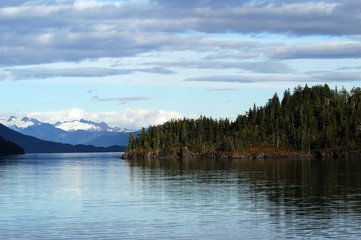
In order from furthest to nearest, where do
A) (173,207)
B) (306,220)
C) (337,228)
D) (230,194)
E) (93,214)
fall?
1. (230,194)
2. (173,207)
3. (93,214)
4. (306,220)
5. (337,228)

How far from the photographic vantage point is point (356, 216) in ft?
198

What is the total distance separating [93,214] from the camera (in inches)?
2601

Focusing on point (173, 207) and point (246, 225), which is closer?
point (246, 225)

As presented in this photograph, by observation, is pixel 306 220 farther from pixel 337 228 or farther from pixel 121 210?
pixel 121 210

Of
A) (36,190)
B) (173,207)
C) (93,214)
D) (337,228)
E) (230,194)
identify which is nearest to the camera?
(337,228)

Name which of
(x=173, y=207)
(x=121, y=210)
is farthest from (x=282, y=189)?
(x=121, y=210)

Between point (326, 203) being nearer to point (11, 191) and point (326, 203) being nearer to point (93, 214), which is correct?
point (93, 214)

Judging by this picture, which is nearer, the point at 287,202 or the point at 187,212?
the point at 187,212

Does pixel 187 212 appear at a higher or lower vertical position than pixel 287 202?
lower

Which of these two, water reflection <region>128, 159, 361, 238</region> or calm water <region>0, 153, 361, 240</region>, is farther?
water reflection <region>128, 159, 361, 238</region>

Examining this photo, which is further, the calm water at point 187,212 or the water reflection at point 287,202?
the water reflection at point 287,202

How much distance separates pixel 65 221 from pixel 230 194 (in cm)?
3318

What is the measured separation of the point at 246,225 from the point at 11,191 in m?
58.2

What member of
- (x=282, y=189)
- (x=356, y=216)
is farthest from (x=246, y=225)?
(x=282, y=189)
